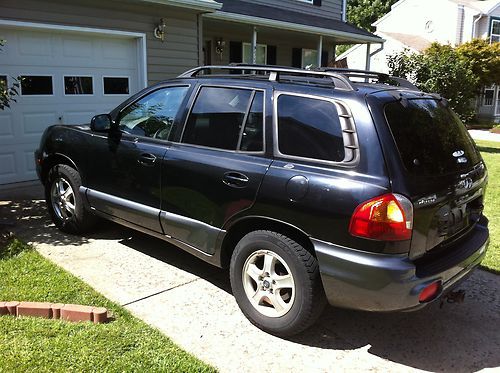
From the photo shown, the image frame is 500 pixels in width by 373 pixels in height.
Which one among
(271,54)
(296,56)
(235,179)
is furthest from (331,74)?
(296,56)

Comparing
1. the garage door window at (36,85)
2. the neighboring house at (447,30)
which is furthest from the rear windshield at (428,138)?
the neighboring house at (447,30)

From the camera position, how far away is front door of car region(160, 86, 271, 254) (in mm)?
3484

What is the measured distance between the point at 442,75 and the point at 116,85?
9.32 meters

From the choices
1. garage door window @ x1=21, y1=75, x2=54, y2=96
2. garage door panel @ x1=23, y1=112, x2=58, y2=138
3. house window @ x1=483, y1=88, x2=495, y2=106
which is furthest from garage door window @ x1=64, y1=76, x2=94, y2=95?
house window @ x1=483, y1=88, x2=495, y2=106

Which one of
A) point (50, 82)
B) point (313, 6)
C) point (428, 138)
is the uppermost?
point (313, 6)

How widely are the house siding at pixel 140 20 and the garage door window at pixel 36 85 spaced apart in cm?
88

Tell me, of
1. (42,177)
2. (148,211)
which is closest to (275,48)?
(42,177)

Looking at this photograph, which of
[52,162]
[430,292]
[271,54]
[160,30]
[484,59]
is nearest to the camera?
[430,292]

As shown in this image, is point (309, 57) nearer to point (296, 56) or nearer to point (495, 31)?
point (296, 56)

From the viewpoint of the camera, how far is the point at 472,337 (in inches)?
138

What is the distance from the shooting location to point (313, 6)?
15562mm

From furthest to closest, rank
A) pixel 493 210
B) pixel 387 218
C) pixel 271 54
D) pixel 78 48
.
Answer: pixel 271 54
pixel 78 48
pixel 493 210
pixel 387 218

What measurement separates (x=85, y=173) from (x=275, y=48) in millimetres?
11644

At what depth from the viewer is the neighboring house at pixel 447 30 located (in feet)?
87.1
